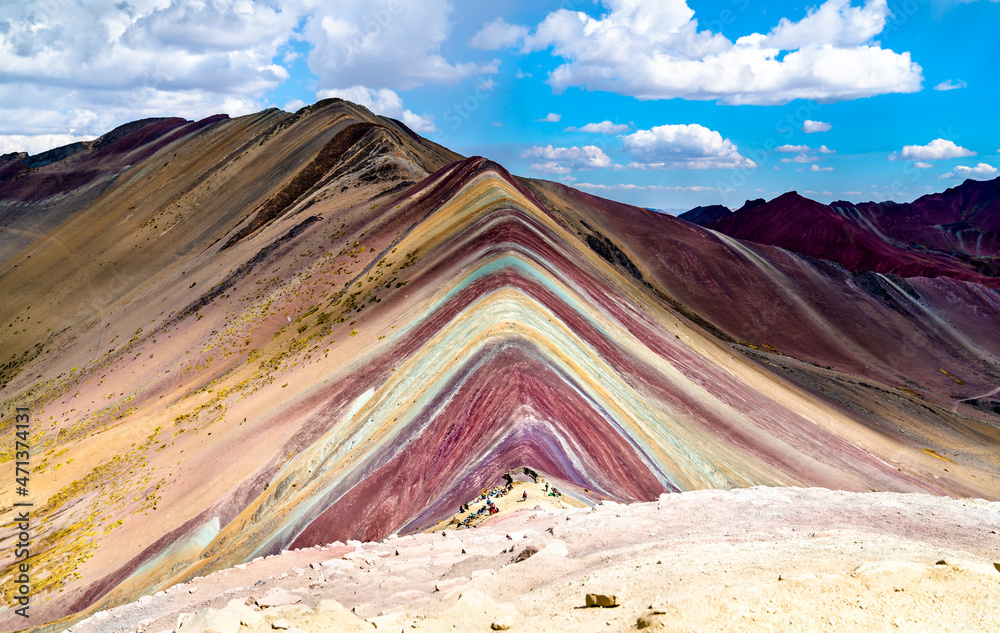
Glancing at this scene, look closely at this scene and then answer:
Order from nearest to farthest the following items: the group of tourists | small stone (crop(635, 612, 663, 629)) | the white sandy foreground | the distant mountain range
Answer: small stone (crop(635, 612, 663, 629)), the white sandy foreground, the group of tourists, the distant mountain range

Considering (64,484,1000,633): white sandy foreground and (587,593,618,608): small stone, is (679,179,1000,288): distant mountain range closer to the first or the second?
(64,484,1000,633): white sandy foreground

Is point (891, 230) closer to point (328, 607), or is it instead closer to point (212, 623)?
point (328, 607)

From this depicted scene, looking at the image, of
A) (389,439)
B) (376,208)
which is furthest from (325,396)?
(376,208)

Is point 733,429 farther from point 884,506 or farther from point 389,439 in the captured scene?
point 389,439

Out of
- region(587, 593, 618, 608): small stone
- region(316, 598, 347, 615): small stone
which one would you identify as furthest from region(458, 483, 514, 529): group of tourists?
region(587, 593, 618, 608): small stone

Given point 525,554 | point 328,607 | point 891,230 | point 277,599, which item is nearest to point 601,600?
point 525,554

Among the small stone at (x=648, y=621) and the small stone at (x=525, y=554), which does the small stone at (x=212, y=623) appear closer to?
the small stone at (x=525, y=554)

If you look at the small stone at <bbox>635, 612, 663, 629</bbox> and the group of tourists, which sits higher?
the small stone at <bbox>635, 612, 663, 629</bbox>
